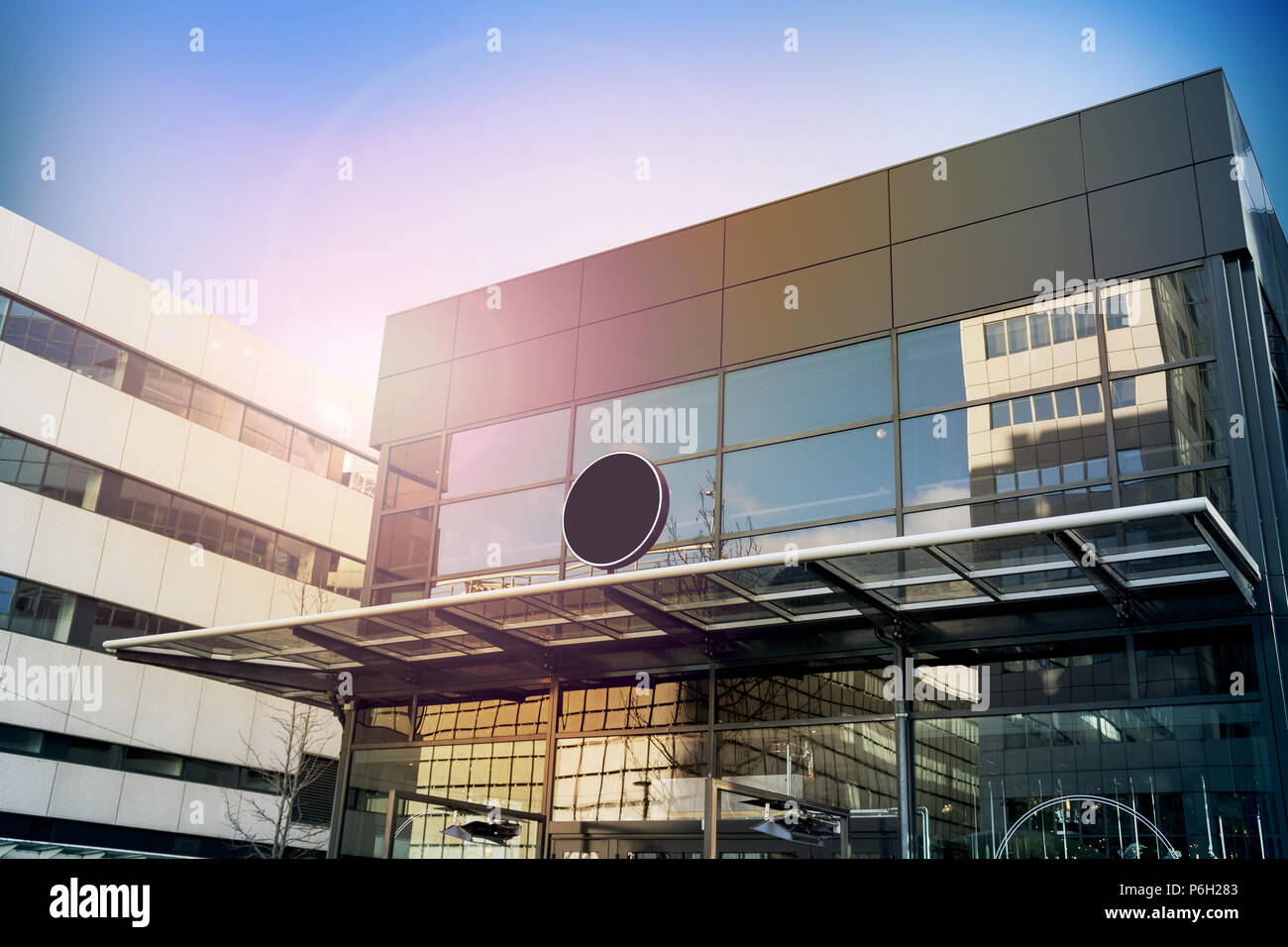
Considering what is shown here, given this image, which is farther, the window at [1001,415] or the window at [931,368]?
the window at [931,368]

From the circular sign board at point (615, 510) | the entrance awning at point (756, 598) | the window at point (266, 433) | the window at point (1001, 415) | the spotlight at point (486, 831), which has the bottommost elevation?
the spotlight at point (486, 831)

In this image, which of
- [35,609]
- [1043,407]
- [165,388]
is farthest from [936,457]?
[165,388]

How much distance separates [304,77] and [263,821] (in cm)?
2829

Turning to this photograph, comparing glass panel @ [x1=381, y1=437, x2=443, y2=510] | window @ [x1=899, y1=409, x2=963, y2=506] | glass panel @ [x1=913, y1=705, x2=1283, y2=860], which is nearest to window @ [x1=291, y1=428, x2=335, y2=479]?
glass panel @ [x1=381, y1=437, x2=443, y2=510]

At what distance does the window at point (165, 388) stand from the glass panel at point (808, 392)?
1778 centimetres

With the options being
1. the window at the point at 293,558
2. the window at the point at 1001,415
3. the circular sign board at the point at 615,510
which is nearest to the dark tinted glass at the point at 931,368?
the window at the point at 1001,415

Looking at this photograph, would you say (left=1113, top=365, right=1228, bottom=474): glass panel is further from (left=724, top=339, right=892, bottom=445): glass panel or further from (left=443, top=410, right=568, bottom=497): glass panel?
(left=443, top=410, right=568, bottom=497): glass panel

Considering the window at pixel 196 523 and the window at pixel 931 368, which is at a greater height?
the window at pixel 196 523

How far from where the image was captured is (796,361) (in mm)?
11906

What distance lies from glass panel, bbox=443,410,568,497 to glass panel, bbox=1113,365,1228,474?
20.7 ft

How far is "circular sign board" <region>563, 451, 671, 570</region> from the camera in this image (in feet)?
37.4

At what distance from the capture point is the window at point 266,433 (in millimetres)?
27188

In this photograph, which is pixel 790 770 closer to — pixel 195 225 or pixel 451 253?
pixel 195 225

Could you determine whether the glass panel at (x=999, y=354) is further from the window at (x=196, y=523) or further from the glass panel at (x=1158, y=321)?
the window at (x=196, y=523)
